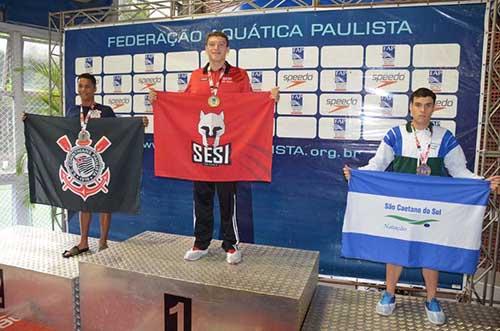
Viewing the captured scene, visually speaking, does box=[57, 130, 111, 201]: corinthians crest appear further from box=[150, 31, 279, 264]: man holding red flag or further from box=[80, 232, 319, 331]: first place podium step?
box=[150, 31, 279, 264]: man holding red flag

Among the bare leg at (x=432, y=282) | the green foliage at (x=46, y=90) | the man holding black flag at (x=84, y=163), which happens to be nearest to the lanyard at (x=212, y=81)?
the man holding black flag at (x=84, y=163)

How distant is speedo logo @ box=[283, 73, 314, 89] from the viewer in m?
3.78

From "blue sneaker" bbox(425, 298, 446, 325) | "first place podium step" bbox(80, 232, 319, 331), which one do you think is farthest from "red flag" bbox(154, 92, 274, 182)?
"blue sneaker" bbox(425, 298, 446, 325)

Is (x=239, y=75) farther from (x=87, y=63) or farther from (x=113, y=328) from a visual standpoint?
(x=87, y=63)

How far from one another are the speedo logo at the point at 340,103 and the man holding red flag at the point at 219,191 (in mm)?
922

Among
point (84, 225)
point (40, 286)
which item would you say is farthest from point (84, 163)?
point (40, 286)

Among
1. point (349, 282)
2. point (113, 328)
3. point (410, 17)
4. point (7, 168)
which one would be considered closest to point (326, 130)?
point (410, 17)

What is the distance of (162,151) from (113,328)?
137 centimetres

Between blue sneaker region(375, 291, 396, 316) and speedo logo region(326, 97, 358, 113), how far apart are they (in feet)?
5.53

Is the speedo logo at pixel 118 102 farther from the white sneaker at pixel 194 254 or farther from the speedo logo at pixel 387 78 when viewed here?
the speedo logo at pixel 387 78

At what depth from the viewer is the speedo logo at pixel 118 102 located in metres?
4.54

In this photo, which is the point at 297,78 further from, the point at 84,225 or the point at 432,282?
the point at 84,225

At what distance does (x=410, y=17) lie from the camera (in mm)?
3482

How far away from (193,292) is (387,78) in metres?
2.42
